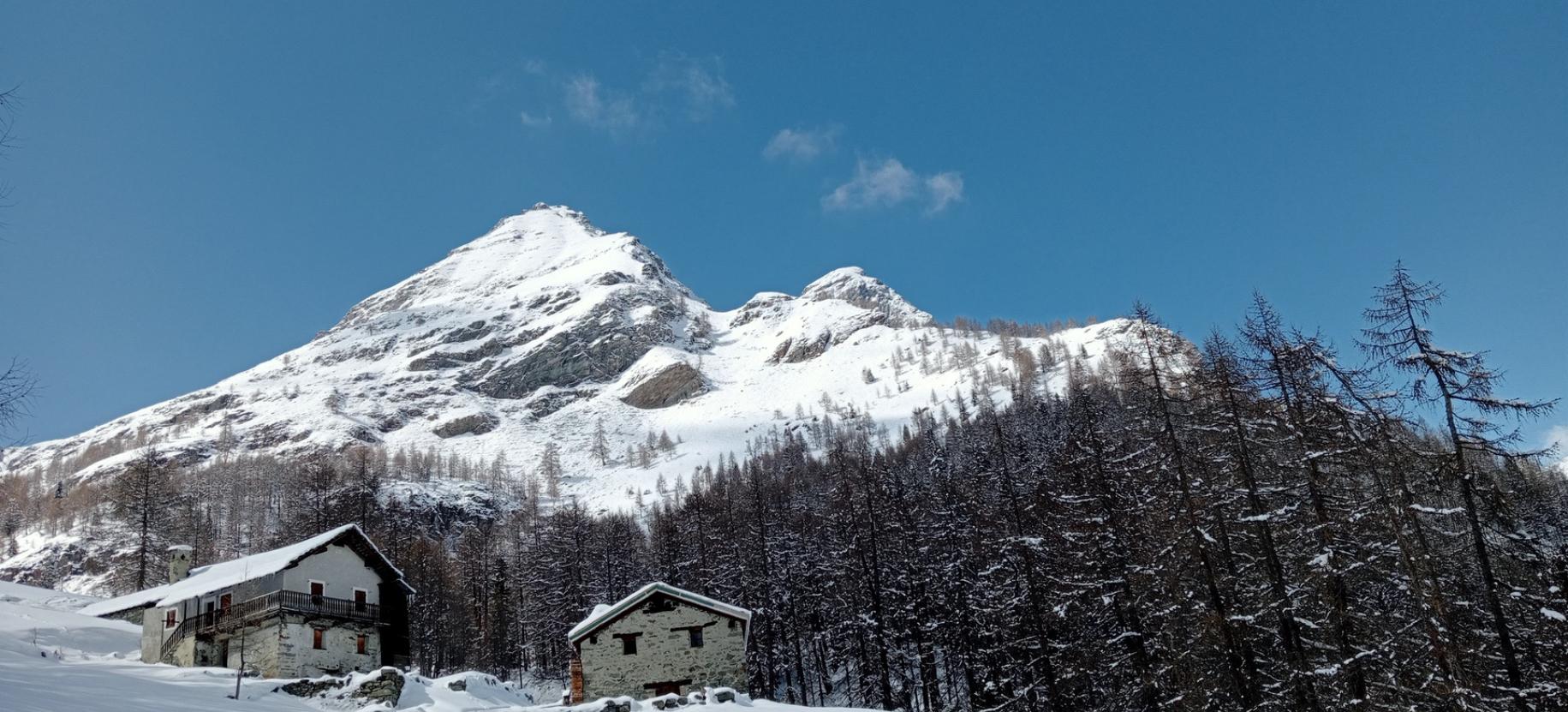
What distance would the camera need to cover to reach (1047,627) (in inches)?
1416

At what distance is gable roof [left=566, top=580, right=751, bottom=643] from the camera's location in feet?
115

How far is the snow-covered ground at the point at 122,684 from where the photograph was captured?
15609mm

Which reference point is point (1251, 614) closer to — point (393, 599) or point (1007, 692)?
point (1007, 692)

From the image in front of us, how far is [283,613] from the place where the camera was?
36781mm

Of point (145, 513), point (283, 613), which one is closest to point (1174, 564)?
point (283, 613)

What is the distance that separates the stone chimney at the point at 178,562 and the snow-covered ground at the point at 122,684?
3016 mm

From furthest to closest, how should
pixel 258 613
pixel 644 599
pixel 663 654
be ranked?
1. pixel 258 613
2. pixel 644 599
3. pixel 663 654

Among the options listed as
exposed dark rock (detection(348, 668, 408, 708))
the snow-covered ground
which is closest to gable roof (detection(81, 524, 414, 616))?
the snow-covered ground

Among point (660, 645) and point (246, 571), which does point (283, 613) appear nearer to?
point (246, 571)

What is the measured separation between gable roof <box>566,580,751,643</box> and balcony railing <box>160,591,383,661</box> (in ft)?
40.8

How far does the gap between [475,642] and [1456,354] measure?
73137mm

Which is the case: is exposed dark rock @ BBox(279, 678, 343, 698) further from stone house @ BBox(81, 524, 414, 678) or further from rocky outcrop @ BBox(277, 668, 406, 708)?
stone house @ BBox(81, 524, 414, 678)

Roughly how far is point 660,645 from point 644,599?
203 cm

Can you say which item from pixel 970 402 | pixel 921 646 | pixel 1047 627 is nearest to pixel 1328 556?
pixel 1047 627
